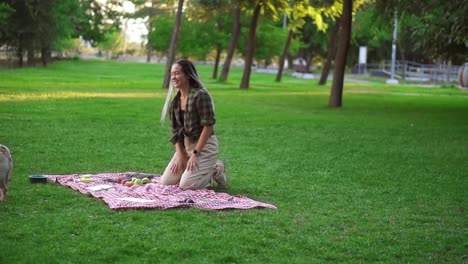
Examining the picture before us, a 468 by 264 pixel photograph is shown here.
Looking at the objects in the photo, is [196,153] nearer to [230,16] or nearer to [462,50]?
[462,50]

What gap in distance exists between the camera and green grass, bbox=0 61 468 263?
7484 mm

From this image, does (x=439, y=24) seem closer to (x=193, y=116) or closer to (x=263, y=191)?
(x=263, y=191)

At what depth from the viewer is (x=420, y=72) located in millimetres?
70500

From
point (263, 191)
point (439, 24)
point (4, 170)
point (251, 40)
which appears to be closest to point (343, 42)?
point (439, 24)

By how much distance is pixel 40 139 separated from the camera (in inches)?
618

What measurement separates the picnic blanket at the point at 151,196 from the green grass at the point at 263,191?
0.58ft

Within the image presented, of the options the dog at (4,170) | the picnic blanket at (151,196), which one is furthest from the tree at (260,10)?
the dog at (4,170)

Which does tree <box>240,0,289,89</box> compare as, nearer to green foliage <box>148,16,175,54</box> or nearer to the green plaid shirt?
green foliage <box>148,16,175,54</box>

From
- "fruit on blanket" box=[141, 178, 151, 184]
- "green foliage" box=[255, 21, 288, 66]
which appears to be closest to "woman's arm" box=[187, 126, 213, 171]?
"fruit on blanket" box=[141, 178, 151, 184]

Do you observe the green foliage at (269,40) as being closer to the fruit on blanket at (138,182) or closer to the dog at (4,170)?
the fruit on blanket at (138,182)

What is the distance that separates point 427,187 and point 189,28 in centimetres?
4500

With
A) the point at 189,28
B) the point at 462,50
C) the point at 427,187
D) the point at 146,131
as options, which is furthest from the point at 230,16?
the point at 427,187

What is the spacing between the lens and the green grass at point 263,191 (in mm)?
7484

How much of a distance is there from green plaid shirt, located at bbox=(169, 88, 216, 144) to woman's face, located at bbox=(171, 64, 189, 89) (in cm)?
14
